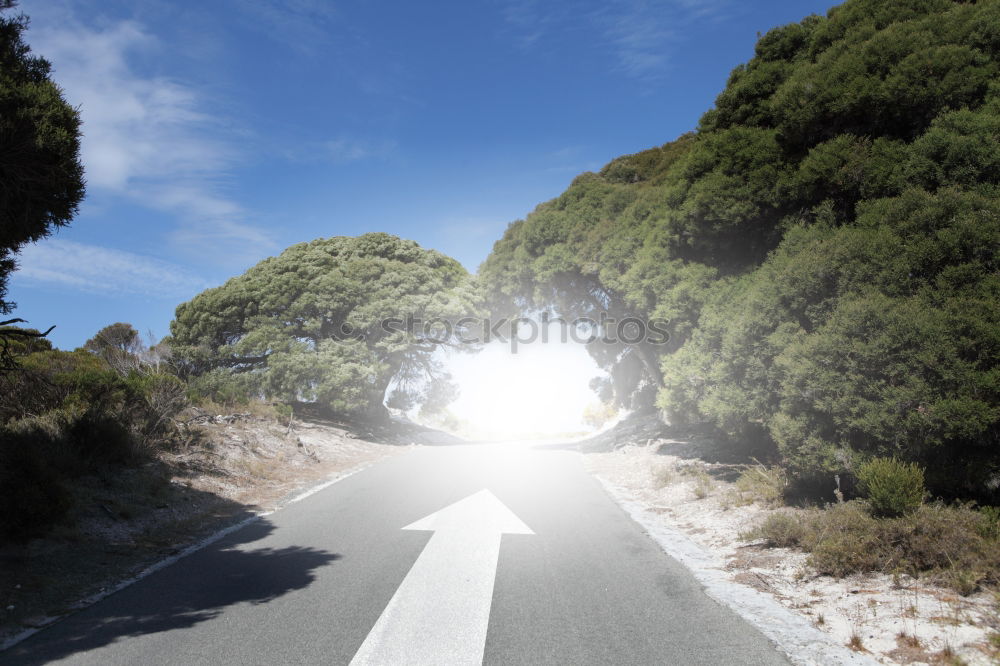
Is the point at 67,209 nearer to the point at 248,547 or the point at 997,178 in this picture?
the point at 248,547

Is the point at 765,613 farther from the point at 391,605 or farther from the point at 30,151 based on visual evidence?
the point at 30,151

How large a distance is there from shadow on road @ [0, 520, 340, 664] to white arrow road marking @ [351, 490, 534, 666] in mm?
1151

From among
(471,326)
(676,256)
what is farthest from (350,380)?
(676,256)

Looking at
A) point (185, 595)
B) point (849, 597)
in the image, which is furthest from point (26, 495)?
point (849, 597)

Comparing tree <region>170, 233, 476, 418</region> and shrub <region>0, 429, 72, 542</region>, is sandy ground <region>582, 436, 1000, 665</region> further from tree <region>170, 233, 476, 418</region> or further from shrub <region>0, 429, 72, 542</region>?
tree <region>170, 233, 476, 418</region>

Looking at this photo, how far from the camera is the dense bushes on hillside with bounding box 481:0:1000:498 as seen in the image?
6.14 meters

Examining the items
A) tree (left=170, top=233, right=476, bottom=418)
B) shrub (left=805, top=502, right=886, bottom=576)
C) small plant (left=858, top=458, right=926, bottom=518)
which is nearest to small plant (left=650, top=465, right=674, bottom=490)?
shrub (left=805, top=502, right=886, bottom=576)

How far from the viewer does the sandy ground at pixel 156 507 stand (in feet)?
15.0

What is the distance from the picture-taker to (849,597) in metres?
4.50

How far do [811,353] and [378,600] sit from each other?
643cm

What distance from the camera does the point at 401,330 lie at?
22.2 meters

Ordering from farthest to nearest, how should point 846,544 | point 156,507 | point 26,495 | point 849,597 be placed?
point 156,507 < point 26,495 < point 846,544 < point 849,597

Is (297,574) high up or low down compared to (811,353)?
down

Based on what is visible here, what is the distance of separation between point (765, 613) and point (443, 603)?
281cm
